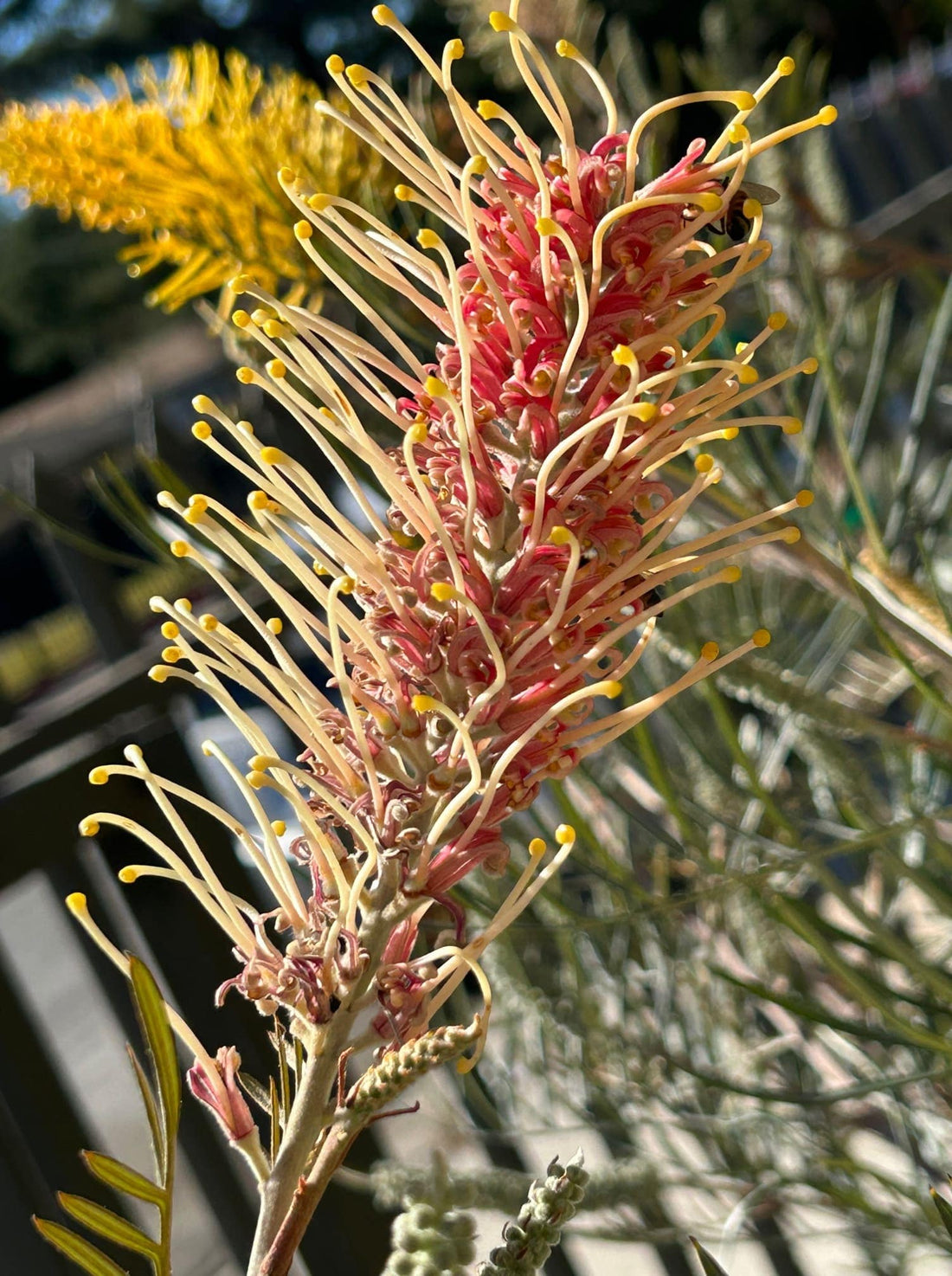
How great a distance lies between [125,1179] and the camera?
19cm

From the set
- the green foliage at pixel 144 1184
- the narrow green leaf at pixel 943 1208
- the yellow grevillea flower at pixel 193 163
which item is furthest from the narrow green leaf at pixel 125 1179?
the yellow grevillea flower at pixel 193 163

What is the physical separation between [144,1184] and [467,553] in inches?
4.7

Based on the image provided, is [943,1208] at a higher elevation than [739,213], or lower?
lower

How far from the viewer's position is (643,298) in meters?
0.21

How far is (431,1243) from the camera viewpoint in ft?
0.70

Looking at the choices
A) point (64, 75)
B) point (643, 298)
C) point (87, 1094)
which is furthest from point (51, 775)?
point (64, 75)

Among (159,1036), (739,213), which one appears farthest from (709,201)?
(159,1036)

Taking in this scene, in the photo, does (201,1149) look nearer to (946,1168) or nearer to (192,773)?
(192,773)

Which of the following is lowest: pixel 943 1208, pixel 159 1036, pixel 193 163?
pixel 943 1208

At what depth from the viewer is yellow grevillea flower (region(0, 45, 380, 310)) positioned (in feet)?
1.28

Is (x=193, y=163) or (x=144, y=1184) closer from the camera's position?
(x=144, y=1184)

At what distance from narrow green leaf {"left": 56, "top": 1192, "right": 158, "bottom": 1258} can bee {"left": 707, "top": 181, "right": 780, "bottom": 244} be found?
0.20m

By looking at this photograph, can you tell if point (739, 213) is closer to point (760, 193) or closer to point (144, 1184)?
point (760, 193)

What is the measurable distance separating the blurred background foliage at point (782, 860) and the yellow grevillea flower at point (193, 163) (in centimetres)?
7
